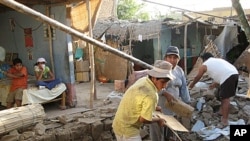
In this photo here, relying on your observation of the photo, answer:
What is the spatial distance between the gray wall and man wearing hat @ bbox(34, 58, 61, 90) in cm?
36

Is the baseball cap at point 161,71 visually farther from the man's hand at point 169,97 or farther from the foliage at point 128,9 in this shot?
the foliage at point 128,9

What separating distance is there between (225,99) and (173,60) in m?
2.31

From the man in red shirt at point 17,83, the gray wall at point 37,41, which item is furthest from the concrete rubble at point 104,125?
the gray wall at point 37,41

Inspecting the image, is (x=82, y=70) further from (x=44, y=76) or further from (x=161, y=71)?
(x=161, y=71)

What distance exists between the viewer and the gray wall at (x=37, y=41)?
24.9ft

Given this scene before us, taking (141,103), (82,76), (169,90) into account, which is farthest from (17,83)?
(82,76)

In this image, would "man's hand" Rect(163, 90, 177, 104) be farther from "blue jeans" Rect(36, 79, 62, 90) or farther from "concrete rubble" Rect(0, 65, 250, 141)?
"blue jeans" Rect(36, 79, 62, 90)

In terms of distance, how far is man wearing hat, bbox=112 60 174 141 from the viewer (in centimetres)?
324

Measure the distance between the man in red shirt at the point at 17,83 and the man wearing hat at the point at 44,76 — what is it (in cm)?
36

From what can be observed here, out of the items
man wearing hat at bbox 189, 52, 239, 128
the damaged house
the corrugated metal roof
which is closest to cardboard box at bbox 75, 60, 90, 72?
the damaged house

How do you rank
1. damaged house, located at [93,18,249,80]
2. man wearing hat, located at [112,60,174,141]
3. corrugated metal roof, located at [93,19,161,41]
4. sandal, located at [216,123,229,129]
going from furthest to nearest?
1. corrugated metal roof, located at [93,19,161,41]
2. damaged house, located at [93,18,249,80]
3. sandal, located at [216,123,229,129]
4. man wearing hat, located at [112,60,174,141]

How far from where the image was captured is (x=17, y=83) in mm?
6996

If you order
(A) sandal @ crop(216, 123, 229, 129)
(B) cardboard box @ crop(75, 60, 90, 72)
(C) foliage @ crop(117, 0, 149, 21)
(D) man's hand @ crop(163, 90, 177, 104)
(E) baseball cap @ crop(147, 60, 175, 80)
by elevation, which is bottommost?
(A) sandal @ crop(216, 123, 229, 129)

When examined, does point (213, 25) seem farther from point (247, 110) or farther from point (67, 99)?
point (67, 99)
